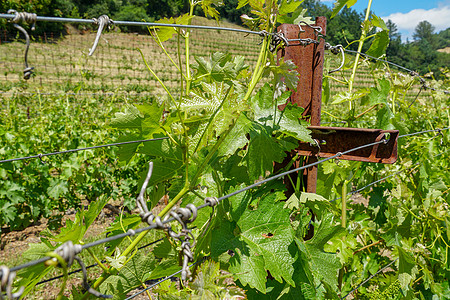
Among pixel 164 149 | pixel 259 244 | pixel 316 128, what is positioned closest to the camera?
pixel 259 244

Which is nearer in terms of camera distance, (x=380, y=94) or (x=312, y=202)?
(x=312, y=202)

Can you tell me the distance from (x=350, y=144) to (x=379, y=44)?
0.68 meters

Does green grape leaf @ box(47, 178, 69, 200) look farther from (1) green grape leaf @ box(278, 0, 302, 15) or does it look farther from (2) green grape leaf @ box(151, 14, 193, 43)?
(1) green grape leaf @ box(278, 0, 302, 15)

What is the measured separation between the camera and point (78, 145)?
478cm

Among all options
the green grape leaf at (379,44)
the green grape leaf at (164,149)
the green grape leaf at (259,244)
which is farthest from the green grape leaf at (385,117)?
the green grape leaf at (164,149)

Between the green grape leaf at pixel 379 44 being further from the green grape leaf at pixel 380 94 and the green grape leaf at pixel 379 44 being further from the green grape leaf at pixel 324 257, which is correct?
the green grape leaf at pixel 324 257

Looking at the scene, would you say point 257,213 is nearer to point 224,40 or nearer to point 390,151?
point 390,151

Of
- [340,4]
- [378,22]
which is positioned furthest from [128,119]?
[378,22]

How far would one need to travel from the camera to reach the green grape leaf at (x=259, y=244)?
0.99 m

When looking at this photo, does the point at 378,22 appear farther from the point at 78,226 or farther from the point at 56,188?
the point at 56,188

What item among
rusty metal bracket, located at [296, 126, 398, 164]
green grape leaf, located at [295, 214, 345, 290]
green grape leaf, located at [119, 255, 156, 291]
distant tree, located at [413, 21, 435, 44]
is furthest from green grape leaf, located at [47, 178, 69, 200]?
distant tree, located at [413, 21, 435, 44]

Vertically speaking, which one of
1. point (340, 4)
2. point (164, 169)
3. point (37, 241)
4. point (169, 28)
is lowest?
point (37, 241)

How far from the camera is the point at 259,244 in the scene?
41.3 inches

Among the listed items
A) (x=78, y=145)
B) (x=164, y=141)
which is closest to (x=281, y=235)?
(x=164, y=141)
